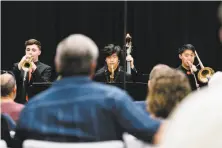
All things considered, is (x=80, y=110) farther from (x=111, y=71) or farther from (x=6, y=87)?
(x=111, y=71)

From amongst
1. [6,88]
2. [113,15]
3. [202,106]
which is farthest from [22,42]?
[202,106]

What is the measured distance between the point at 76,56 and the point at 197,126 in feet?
4.14

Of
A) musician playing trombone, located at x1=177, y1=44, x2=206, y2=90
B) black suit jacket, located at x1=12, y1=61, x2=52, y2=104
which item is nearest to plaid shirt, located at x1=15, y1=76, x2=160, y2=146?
black suit jacket, located at x1=12, y1=61, x2=52, y2=104

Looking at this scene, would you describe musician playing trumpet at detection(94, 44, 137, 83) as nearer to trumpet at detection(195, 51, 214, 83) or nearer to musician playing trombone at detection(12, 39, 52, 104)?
musician playing trombone at detection(12, 39, 52, 104)

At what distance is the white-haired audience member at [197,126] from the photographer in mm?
524

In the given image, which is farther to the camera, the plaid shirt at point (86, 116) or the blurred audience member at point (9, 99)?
the blurred audience member at point (9, 99)

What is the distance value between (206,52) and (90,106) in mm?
6078

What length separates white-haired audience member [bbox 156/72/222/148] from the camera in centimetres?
52

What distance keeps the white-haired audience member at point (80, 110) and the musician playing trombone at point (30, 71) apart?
122 inches

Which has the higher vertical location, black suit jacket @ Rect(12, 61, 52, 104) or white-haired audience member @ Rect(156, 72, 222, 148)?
white-haired audience member @ Rect(156, 72, 222, 148)

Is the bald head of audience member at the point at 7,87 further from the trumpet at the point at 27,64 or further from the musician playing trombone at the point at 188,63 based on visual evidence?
the musician playing trombone at the point at 188,63

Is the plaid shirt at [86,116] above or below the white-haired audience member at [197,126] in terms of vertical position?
below

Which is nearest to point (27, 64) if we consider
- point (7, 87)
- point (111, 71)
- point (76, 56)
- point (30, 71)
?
point (30, 71)

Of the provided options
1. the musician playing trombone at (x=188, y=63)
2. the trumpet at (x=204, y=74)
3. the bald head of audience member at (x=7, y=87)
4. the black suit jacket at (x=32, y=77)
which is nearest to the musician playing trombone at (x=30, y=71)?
the black suit jacket at (x=32, y=77)
